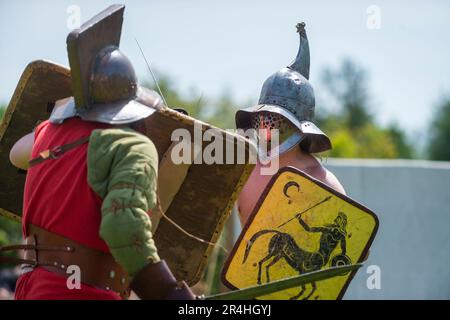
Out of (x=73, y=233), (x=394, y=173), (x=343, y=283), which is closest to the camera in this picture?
(x=73, y=233)

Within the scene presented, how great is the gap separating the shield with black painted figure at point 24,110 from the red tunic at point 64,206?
2.72ft

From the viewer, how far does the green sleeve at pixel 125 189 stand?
2.86 m

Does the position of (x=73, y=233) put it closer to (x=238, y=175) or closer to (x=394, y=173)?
(x=238, y=175)

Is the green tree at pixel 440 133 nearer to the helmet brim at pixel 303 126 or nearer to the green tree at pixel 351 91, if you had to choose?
the green tree at pixel 351 91

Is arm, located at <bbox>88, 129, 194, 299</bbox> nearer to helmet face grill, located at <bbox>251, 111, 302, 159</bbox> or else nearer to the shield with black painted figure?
the shield with black painted figure

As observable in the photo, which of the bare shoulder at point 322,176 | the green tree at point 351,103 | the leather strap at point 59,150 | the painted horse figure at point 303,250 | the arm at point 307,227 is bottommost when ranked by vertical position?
the green tree at point 351,103

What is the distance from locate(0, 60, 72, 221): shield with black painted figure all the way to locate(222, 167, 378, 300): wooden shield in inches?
45.2

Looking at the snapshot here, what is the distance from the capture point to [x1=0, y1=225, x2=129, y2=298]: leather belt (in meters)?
3.08

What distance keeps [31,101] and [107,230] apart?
1.44 m

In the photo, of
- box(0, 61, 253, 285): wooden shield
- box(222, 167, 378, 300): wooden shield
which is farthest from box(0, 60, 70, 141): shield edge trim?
box(222, 167, 378, 300): wooden shield

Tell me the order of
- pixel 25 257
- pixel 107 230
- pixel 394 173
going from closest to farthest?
1. pixel 107 230
2. pixel 25 257
3. pixel 394 173

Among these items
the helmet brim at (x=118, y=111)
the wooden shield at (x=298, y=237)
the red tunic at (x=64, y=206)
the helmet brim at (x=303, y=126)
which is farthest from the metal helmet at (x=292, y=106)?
the red tunic at (x=64, y=206)

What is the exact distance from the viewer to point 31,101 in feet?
13.3
